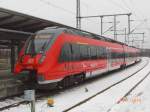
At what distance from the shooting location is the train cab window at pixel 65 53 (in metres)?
13.9

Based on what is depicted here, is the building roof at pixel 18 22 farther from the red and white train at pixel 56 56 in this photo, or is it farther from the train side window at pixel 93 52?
the train side window at pixel 93 52

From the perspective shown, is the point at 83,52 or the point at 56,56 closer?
the point at 56,56

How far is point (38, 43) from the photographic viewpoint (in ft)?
45.3

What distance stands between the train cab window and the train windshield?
78 centimetres

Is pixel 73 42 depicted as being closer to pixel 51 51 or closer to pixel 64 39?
pixel 64 39

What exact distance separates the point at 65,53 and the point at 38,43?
4.04 feet

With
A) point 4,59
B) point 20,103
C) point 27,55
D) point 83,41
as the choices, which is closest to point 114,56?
point 83,41

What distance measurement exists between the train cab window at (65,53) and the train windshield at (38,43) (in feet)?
2.55

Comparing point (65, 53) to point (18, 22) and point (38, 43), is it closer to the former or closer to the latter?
point (38, 43)

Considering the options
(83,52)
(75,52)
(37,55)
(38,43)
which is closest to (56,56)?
(37,55)

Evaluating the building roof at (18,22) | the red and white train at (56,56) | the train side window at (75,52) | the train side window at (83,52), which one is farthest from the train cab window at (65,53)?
the building roof at (18,22)

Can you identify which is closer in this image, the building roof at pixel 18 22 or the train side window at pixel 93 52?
the building roof at pixel 18 22

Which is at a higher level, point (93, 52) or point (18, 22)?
point (18, 22)

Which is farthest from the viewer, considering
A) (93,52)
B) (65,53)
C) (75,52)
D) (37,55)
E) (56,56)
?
(93,52)
